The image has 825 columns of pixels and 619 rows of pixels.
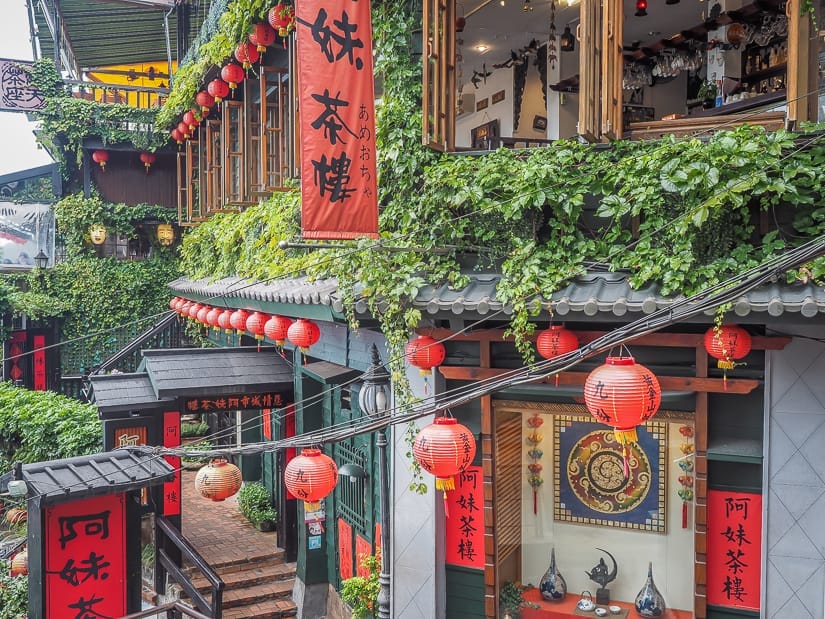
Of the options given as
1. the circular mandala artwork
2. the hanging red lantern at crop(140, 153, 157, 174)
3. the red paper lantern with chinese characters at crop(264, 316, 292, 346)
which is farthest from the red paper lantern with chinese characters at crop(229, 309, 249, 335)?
the hanging red lantern at crop(140, 153, 157, 174)

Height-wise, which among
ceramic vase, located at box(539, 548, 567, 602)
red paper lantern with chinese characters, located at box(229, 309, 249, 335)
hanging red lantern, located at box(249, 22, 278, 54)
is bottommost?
ceramic vase, located at box(539, 548, 567, 602)

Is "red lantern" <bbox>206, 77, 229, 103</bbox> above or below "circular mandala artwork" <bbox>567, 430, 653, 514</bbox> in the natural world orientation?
above

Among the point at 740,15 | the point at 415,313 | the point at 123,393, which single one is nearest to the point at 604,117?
the point at 415,313

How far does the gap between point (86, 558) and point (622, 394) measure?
20.2ft

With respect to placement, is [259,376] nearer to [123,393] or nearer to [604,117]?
[123,393]

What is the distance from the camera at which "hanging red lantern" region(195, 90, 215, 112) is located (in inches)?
607

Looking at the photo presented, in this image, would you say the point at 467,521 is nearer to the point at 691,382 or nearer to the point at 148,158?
the point at 691,382

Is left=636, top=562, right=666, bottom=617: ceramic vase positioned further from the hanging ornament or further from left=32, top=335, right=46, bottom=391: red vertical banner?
left=32, top=335, right=46, bottom=391: red vertical banner

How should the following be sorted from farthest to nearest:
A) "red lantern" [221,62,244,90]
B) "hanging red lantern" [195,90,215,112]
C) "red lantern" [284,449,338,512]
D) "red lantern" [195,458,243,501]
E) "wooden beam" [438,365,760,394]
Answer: "hanging red lantern" [195,90,215,112] → "red lantern" [221,62,244,90] → "red lantern" [195,458,243,501] → "red lantern" [284,449,338,512] → "wooden beam" [438,365,760,394]

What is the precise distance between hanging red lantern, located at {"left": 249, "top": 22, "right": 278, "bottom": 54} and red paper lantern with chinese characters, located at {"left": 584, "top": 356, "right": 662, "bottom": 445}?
8706 millimetres

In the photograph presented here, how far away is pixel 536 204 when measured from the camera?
7703mm

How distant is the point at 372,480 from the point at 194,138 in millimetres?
13113

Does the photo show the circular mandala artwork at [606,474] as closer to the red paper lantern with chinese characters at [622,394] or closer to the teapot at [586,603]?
the teapot at [586,603]

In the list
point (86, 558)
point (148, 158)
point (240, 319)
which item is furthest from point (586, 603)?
point (148, 158)
